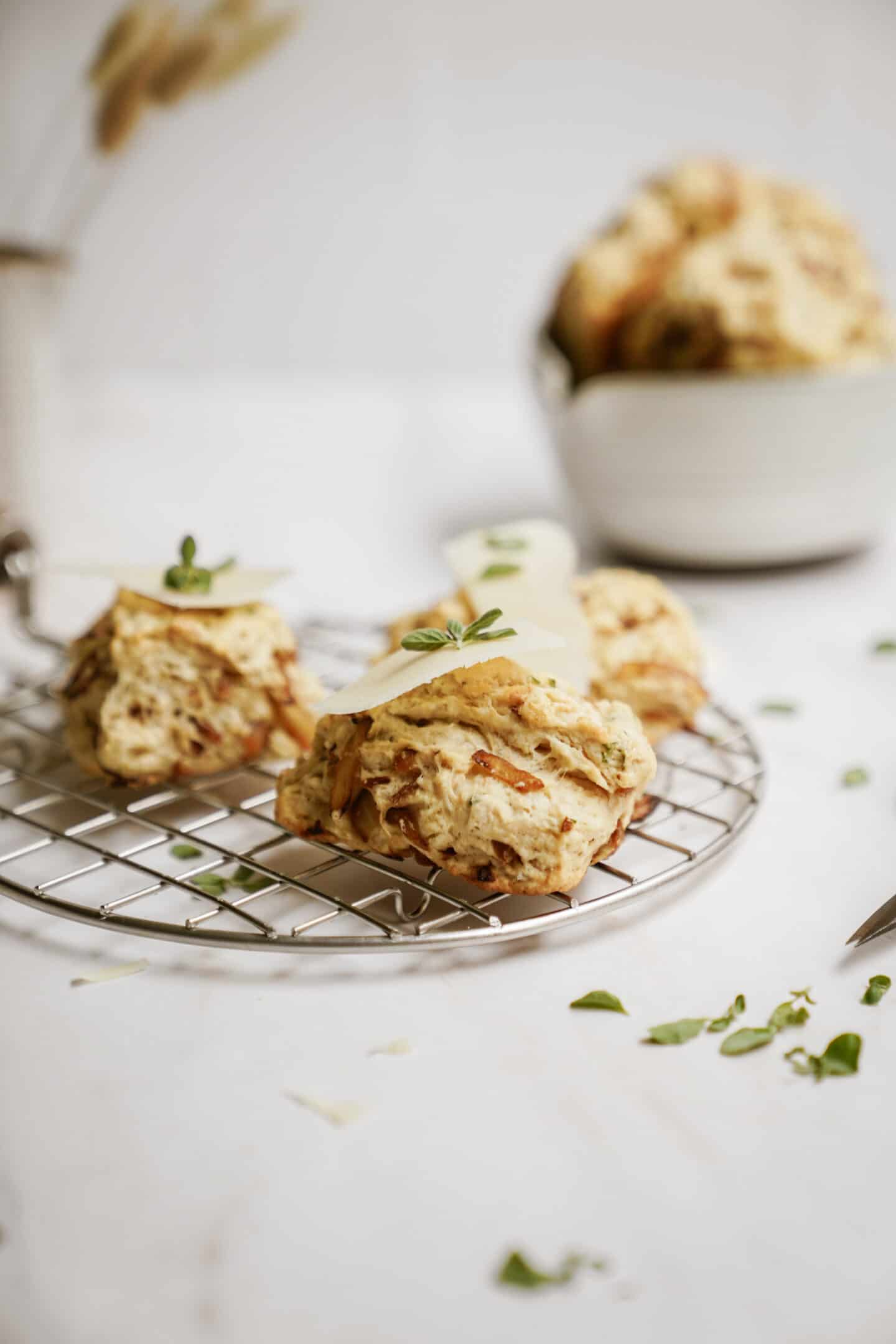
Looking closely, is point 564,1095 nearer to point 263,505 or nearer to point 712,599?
point 712,599

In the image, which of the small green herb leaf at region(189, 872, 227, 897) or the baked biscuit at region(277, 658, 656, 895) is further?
the small green herb leaf at region(189, 872, 227, 897)

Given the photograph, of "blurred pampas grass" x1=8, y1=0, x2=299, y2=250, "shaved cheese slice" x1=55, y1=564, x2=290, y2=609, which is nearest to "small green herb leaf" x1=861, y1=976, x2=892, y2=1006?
"shaved cheese slice" x1=55, y1=564, x2=290, y2=609

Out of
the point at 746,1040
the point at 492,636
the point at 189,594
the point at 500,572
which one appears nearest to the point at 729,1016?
the point at 746,1040

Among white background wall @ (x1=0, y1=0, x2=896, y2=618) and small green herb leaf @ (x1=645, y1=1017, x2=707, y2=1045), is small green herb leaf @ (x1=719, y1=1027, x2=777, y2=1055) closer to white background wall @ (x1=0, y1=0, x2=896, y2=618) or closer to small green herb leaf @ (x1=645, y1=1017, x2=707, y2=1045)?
small green herb leaf @ (x1=645, y1=1017, x2=707, y2=1045)

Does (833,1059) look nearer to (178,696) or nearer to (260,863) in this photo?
(260,863)

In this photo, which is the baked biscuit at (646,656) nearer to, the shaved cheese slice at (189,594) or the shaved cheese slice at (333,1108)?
the shaved cheese slice at (189,594)

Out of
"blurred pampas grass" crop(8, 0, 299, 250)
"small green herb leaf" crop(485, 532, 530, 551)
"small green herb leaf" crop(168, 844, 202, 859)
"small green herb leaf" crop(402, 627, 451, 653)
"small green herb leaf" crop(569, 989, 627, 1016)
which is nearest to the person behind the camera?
"small green herb leaf" crop(569, 989, 627, 1016)

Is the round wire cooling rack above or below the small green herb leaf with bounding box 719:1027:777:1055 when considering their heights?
above
